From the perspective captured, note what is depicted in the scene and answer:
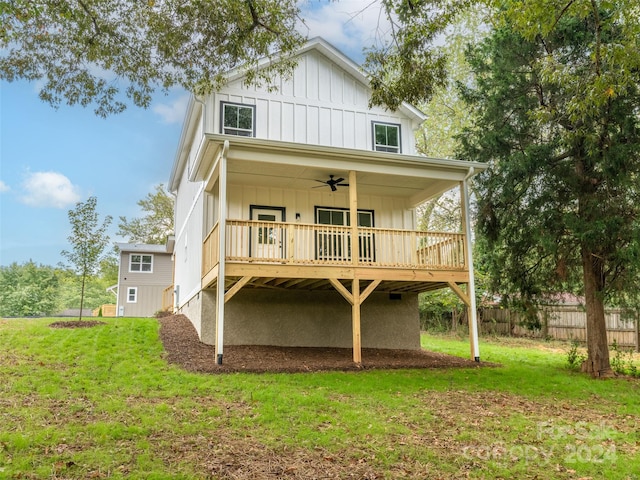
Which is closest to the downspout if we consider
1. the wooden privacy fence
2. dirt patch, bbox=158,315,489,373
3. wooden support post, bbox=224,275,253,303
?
dirt patch, bbox=158,315,489,373

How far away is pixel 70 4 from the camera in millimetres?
9211

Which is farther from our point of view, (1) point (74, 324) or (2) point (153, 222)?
(2) point (153, 222)

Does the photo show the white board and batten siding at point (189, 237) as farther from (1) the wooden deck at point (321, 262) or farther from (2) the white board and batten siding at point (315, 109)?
(2) the white board and batten siding at point (315, 109)

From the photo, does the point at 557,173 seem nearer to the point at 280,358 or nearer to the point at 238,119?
the point at 280,358

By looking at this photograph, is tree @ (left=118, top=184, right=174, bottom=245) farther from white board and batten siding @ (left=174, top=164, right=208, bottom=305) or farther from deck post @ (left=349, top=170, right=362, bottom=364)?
deck post @ (left=349, top=170, right=362, bottom=364)

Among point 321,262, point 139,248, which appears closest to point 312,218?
point 321,262

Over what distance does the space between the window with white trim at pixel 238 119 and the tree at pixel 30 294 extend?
1382 inches

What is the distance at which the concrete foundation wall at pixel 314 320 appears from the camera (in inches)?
539

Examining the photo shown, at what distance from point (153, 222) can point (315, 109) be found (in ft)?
93.9

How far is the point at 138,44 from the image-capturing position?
33.9ft

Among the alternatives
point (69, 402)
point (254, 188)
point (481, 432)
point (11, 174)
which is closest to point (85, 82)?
point (254, 188)

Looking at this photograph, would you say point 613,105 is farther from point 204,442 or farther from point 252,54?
point 204,442

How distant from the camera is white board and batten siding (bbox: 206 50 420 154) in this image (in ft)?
48.3

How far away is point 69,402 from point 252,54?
698 cm
